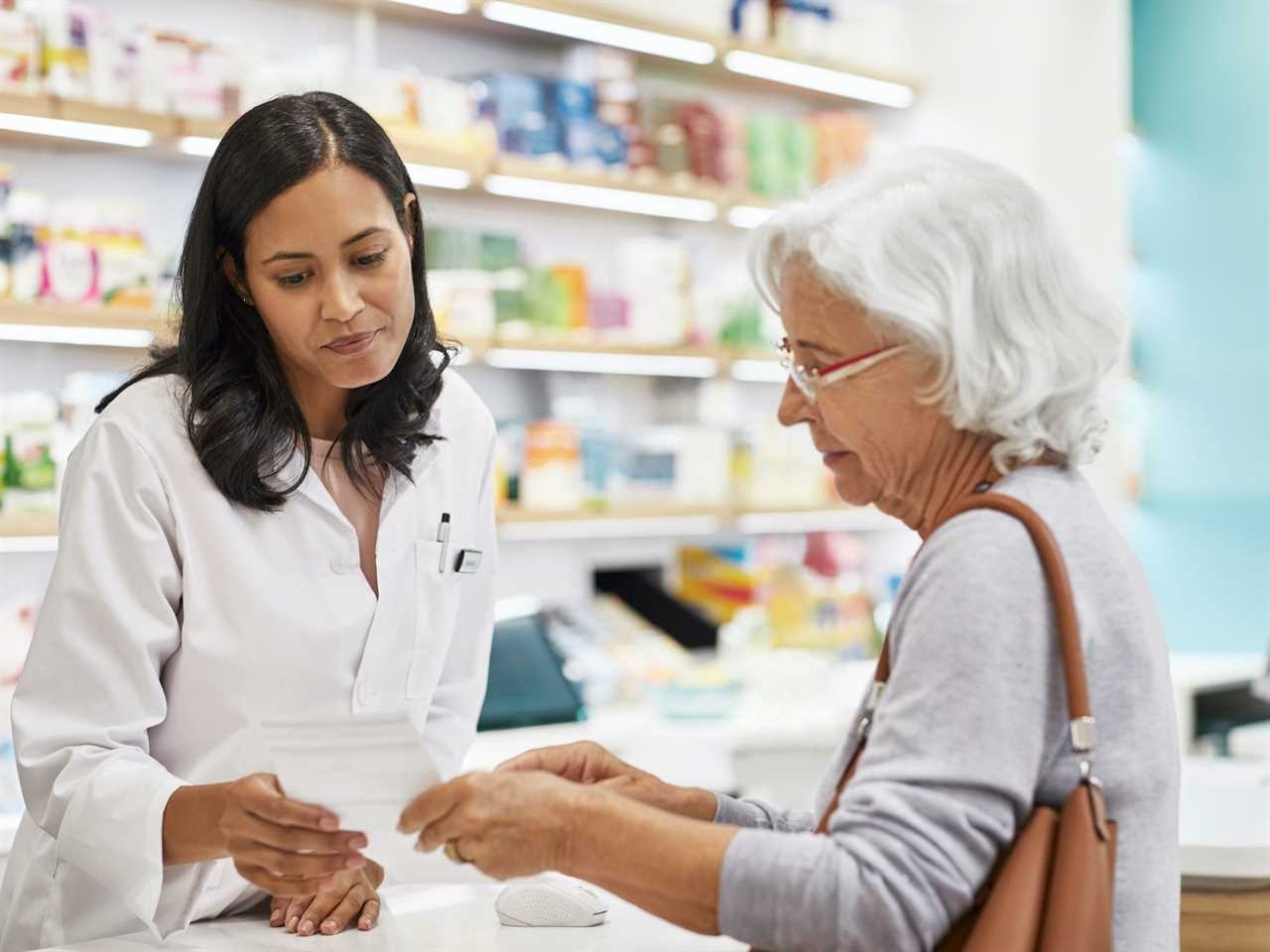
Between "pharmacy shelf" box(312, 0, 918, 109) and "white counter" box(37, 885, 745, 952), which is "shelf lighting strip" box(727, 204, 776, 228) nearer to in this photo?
"pharmacy shelf" box(312, 0, 918, 109)

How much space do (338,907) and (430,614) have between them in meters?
0.45

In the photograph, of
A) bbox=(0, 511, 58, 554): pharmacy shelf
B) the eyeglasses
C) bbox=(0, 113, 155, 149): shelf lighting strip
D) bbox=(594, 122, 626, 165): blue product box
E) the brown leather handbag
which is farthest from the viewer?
bbox=(594, 122, 626, 165): blue product box

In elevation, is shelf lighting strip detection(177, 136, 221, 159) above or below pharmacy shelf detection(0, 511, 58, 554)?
above

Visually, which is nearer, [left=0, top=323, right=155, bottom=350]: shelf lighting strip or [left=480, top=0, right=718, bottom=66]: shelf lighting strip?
[left=0, top=323, right=155, bottom=350]: shelf lighting strip

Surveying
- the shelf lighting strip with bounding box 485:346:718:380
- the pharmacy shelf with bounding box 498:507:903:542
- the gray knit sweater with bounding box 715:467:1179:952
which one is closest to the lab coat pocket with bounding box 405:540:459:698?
the gray knit sweater with bounding box 715:467:1179:952

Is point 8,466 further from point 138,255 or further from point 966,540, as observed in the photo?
point 966,540

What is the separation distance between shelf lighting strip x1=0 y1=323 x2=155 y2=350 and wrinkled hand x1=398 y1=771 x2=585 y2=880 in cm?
228

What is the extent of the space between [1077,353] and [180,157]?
9.86 feet

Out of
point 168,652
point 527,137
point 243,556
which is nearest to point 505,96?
point 527,137

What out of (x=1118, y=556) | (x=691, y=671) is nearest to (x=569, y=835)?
(x=1118, y=556)

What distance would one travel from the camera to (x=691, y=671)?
3.95 meters

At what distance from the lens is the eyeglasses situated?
138 cm

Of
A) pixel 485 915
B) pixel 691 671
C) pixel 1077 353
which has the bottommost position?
pixel 691 671

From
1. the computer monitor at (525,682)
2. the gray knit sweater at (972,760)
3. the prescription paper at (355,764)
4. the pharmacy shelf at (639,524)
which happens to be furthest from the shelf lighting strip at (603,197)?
the gray knit sweater at (972,760)
